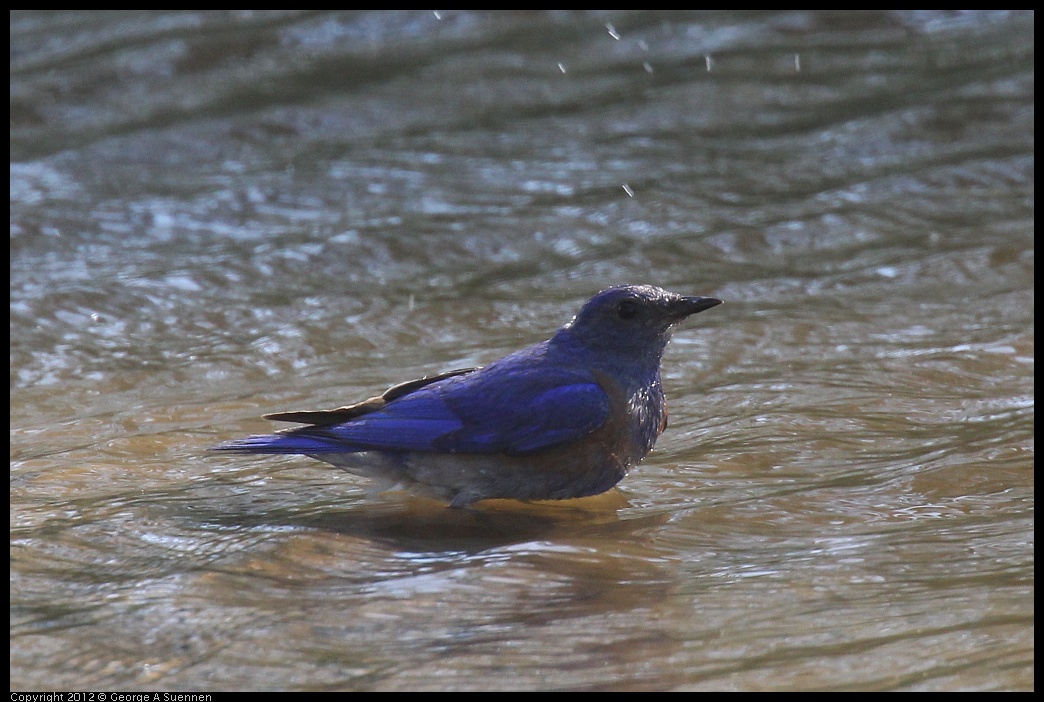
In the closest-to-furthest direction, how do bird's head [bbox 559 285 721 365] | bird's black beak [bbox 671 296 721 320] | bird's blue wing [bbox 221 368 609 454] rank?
bird's blue wing [bbox 221 368 609 454], bird's black beak [bbox 671 296 721 320], bird's head [bbox 559 285 721 365]

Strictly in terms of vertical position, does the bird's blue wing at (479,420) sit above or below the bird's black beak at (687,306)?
below

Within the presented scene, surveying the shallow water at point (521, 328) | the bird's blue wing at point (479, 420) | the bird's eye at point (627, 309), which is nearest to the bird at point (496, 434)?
the bird's blue wing at point (479, 420)

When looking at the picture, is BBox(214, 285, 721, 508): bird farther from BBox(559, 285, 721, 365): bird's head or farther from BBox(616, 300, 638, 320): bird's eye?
BBox(616, 300, 638, 320): bird's eye

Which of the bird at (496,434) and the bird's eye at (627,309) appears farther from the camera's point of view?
the bird's eye at (627,309)

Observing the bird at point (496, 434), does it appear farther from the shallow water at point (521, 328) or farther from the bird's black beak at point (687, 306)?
the shallow water at point (521, 328)

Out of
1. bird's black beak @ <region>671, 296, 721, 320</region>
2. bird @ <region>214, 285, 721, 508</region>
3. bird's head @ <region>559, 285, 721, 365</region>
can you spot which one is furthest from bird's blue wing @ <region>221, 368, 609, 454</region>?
bird's black beak @ <region>671, 296, 721, 320</region>

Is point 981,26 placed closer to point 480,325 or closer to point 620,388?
point 480,325

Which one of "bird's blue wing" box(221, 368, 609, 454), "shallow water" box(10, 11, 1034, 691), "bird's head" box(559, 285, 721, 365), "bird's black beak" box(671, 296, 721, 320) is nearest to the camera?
"shallow water" box(10, 11, 1034, 691)

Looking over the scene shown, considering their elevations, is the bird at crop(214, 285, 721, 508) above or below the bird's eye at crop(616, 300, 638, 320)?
below
